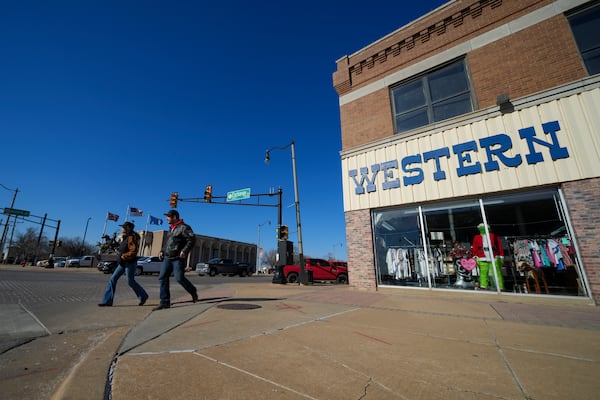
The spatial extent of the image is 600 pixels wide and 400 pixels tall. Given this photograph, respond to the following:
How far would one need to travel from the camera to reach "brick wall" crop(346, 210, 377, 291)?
8.23 metres

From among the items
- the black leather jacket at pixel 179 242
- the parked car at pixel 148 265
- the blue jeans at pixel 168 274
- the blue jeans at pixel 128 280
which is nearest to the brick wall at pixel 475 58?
the black leather jacket at pixel 179 242

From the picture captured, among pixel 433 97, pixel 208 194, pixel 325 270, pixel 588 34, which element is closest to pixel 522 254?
pixel 433 97

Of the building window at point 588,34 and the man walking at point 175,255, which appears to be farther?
the building window at point 588,34

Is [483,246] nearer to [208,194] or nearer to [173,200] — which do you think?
[208,194]

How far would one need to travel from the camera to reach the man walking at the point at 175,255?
183 inches

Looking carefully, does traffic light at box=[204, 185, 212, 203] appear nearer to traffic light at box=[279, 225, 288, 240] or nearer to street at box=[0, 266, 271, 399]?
traffic light at box=[279, 225, 288, 240]

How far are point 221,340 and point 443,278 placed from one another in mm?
7302

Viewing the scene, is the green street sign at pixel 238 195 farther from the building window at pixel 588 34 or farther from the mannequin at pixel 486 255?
the building window at pixel 588 34

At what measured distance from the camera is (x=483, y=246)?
7.09m

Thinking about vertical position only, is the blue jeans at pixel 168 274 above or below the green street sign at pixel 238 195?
below

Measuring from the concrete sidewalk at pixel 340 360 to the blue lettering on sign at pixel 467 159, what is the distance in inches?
170

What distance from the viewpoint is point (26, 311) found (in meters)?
3.89

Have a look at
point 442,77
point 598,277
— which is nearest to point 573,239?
point 598,277

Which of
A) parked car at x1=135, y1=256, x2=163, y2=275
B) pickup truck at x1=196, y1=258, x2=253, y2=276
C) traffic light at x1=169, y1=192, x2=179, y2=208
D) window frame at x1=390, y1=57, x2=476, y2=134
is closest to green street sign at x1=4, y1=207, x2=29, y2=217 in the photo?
parked car at x1=135, y1=256, x2=163, y2=275
